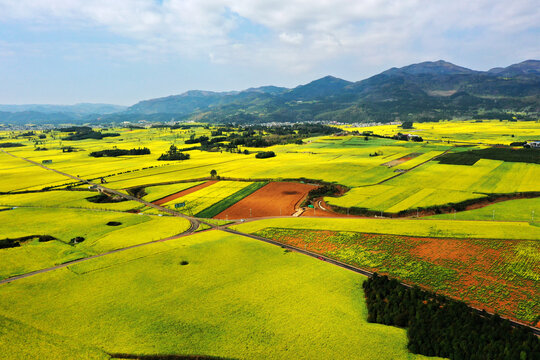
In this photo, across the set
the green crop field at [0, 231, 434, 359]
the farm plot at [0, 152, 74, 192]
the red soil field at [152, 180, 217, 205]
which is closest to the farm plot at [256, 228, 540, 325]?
the green crop field at [0, 231, 434, 359]

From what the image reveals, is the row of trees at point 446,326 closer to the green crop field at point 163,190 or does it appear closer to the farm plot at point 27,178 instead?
the green crop field at point 163,190

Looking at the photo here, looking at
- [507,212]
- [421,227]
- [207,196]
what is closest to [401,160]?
[507,212]

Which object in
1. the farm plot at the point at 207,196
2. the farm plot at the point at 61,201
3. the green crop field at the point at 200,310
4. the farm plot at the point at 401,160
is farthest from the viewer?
the farm plot at the point at 401,160

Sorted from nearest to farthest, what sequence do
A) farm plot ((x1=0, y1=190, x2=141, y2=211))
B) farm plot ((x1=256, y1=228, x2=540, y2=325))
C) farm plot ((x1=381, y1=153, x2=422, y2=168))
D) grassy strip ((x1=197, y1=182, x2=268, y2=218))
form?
farm plot ((x1=256, y1=228, x2=540, y2=325)) → grassy strip ((x1=197, y1=182, x2=268, y2=218)) → farm plot ((x1=0, y1=190, x2=141, y2=211)) → farm plot ((x1=381, y1=153, x2=422, y2=168))

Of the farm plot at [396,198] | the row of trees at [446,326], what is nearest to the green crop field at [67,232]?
the farm plot at [396,198]

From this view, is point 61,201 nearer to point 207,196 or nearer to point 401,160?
point 207,196

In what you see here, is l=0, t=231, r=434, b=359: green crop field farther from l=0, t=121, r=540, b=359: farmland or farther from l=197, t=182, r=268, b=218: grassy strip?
l=197, t=182, r=268, b=218: grassy strip
